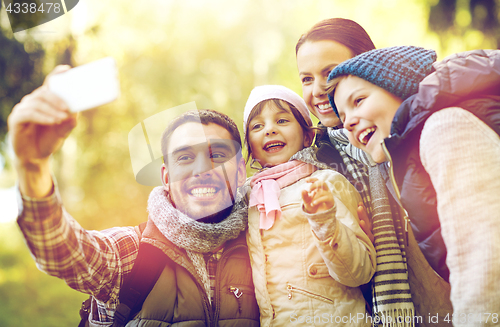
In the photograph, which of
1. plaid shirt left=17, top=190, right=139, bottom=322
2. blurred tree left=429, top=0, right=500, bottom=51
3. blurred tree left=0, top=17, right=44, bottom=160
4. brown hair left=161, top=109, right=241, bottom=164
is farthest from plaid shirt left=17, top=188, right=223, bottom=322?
blurred tree left=429, top=0, right=500, bottom=51

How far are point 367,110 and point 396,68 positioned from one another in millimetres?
226

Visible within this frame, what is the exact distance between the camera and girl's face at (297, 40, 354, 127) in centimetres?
216

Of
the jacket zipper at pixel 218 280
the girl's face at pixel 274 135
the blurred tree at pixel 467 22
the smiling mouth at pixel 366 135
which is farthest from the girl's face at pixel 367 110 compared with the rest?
the blurred tree at pixel 467 22

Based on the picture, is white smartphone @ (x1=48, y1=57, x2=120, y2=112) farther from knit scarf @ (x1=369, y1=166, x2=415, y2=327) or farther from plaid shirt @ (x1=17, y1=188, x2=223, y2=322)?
knit scarf @ (x1=369, y1=166, x2=415, y2=327)

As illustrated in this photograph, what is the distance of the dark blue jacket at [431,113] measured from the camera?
123 centimetres

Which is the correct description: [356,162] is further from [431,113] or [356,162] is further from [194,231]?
[194,231]

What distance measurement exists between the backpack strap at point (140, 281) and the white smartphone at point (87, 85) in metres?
0.92

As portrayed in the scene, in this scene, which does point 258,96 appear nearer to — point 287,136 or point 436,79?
point 287,136

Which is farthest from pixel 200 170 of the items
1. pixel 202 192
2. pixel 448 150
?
pixel 448 150

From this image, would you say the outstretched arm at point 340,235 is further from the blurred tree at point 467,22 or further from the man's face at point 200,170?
the blurred tree at point 467,22

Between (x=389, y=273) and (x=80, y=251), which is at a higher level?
(x=80, y=251)

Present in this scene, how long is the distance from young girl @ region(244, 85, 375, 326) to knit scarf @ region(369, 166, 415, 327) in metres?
0.06

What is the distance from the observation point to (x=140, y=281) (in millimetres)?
1689

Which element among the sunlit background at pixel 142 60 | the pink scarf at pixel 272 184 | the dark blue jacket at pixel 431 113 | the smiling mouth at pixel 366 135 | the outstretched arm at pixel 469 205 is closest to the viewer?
the outstretched arm at pixel 469 205
